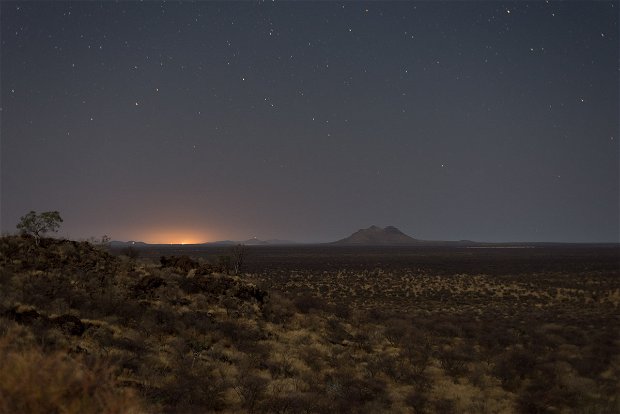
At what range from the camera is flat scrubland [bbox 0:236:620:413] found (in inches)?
355

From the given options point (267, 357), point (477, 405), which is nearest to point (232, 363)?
point (267, 357)

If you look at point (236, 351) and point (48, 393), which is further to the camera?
point (236, 351)

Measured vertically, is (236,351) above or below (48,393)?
below

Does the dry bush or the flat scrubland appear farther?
the flat scrubland

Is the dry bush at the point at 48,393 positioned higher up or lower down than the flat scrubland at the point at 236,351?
higher up

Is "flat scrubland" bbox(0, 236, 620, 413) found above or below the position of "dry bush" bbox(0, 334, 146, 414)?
below

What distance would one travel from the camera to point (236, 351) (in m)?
13.7

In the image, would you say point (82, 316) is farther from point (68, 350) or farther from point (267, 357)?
point (267, 357)

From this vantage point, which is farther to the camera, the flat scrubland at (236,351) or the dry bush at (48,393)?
the flat scrubland at (236,351)

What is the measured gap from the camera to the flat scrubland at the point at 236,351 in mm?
9027

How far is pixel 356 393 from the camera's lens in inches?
431

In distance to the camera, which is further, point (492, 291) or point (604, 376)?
point (492, 291)

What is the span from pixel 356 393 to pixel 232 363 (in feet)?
12.3

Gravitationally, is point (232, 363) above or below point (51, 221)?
below
